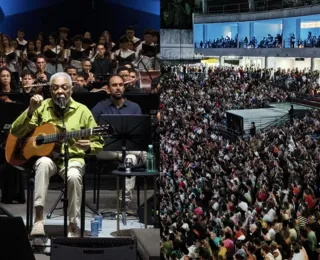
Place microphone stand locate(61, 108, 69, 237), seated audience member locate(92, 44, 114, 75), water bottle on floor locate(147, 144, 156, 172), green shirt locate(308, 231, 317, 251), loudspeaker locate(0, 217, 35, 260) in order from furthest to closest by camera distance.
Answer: seated audience member locate(92, 44, 114, 75) < water bottle on floor locate(147, 144, 156, 172) < microphone stand locate(61, 108, 69, 237) < green shirt locate(308, 231, 317, 251) < loudspeaker locate(0, 217, 35, 260)

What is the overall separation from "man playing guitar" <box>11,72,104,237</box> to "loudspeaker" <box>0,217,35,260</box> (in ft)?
1.85

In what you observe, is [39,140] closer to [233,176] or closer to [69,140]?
[69,140]

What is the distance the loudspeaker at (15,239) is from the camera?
3.38m

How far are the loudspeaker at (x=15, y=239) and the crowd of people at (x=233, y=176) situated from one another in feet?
2.26

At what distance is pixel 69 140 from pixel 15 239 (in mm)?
701

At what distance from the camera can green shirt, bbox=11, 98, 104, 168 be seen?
3838 mm

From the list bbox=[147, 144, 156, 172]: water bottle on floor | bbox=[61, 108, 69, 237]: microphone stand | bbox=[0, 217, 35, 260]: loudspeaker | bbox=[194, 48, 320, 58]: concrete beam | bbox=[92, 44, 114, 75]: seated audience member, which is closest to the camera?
bbox=[0, 217, 35, 260]: loudspeaker

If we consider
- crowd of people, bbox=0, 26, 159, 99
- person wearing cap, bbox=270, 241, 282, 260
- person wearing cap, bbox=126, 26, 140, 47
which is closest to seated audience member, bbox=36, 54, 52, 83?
crowd of people, bbox=0, 26, 159, 99

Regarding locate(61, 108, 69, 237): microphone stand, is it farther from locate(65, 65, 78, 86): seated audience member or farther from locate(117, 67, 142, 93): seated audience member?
locate(117, 67, 142, 93): seated audience member

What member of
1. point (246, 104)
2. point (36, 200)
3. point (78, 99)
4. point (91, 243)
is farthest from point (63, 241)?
point (246, 104)

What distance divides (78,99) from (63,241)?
2.50 feet

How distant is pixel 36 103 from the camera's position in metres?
3.78

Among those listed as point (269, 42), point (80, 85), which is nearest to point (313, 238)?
point (269, 42)

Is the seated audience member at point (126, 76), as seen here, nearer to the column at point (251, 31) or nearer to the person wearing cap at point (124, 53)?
the person wearing cap at point (124, 53)
